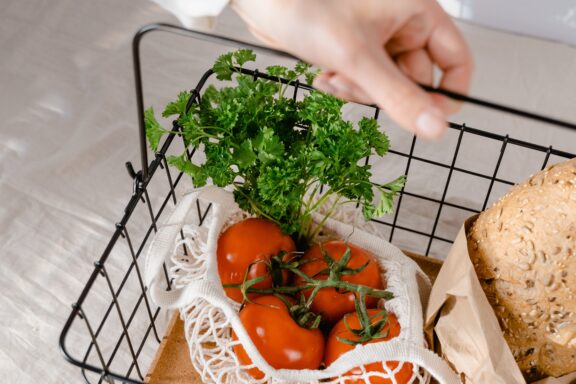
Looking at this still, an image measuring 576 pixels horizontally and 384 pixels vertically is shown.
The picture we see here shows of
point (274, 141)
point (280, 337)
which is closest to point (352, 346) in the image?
point (280, 337)

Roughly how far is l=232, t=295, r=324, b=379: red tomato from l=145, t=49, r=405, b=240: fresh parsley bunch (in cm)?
8

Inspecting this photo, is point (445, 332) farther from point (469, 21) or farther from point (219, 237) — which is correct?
point (469, 21)

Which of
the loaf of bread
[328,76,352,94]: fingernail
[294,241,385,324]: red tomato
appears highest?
[328,76,352,94]: fingernail

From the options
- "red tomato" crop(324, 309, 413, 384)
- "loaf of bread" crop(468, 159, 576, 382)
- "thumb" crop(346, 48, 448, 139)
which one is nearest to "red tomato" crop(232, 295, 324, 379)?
"red tomato" crop(324, 309, 413, 384)

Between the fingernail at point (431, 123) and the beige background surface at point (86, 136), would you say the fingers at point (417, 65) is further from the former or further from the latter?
the beige background surface at point (86, 136)

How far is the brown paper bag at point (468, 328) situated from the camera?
0.50m

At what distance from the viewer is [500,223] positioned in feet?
1.73

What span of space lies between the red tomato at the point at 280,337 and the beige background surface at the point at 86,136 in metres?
0.29

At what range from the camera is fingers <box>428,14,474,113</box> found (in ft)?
1.38

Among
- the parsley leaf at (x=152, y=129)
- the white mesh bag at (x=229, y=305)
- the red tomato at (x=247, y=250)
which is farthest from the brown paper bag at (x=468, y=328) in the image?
the parsley leaf at (x=152, y=129)

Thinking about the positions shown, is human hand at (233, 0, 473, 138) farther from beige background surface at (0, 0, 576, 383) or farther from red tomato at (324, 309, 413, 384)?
beige background surface at (0, 0, 576, 383)

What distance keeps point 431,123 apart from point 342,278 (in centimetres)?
26

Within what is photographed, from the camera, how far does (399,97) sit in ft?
1.13

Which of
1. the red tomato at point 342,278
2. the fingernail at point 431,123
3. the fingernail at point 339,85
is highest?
the fingernail at point 431,123
